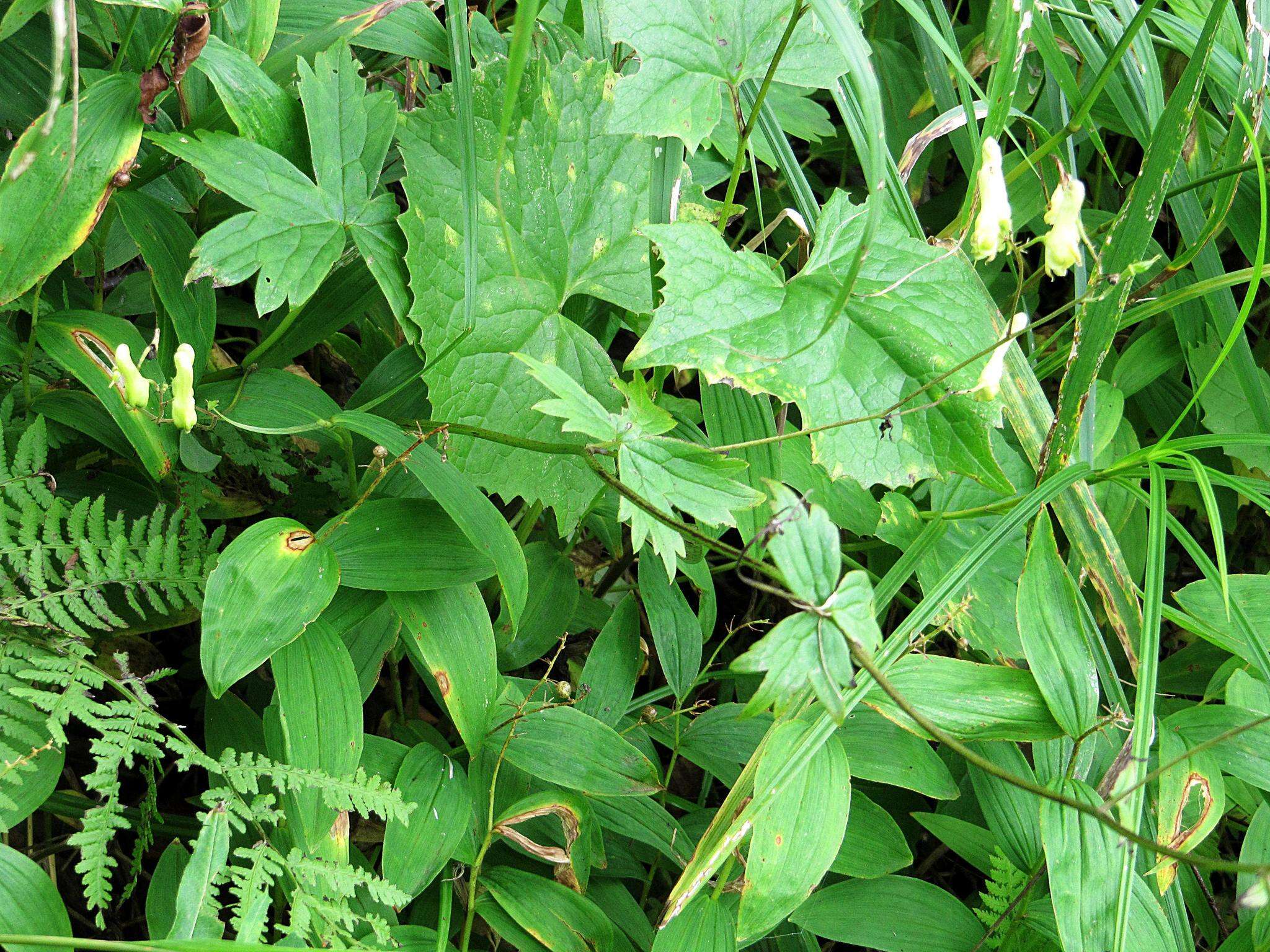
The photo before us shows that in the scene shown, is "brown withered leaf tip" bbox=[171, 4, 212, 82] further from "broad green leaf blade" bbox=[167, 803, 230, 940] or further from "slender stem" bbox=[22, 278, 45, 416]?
"broad green leaf blade" bbox=[167, 803, 230, 940]

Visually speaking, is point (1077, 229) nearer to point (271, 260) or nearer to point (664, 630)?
point (664, 630)

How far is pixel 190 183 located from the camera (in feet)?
3.42

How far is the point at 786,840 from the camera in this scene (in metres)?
0.83

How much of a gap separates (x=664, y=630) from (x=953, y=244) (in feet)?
1.74

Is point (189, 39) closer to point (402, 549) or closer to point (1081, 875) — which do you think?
point (402, 549)

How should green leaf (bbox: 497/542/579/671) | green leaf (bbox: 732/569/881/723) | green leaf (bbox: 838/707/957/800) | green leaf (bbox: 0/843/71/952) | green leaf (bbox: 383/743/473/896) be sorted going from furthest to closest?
1. green leaf (bbox: 497/542/579/671)
2. green leaf (bbox: 838/707/957/800)
3. green leaf (bbox: 383/743/473/896)
4. green leaf (bbox: 0/843/71/952)
5. green leaf (bbox: 732/569/881/723)

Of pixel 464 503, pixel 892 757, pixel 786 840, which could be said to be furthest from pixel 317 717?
pixel 892 757

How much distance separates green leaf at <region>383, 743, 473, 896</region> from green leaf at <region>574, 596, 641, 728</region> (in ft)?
0.56

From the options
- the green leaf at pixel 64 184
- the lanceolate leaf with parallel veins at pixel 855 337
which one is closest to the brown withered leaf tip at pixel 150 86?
the green leaf at pixel 64 184

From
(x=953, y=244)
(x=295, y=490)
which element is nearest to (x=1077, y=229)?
(x=953, y=244)

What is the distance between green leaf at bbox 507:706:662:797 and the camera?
3.05 ft

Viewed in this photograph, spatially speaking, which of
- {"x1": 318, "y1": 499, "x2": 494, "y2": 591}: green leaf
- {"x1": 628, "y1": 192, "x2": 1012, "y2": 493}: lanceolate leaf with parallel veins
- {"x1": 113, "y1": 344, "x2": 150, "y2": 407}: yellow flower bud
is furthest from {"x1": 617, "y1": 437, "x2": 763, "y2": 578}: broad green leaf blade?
{"x1": 113, "y1": 344, "x2": 150, "y2": 407}: yellow flower bud

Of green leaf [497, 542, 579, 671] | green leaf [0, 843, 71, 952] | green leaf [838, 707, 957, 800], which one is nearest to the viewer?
green leaf [0, 843, 71, 952]

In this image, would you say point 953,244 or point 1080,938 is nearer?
point 1080,938
